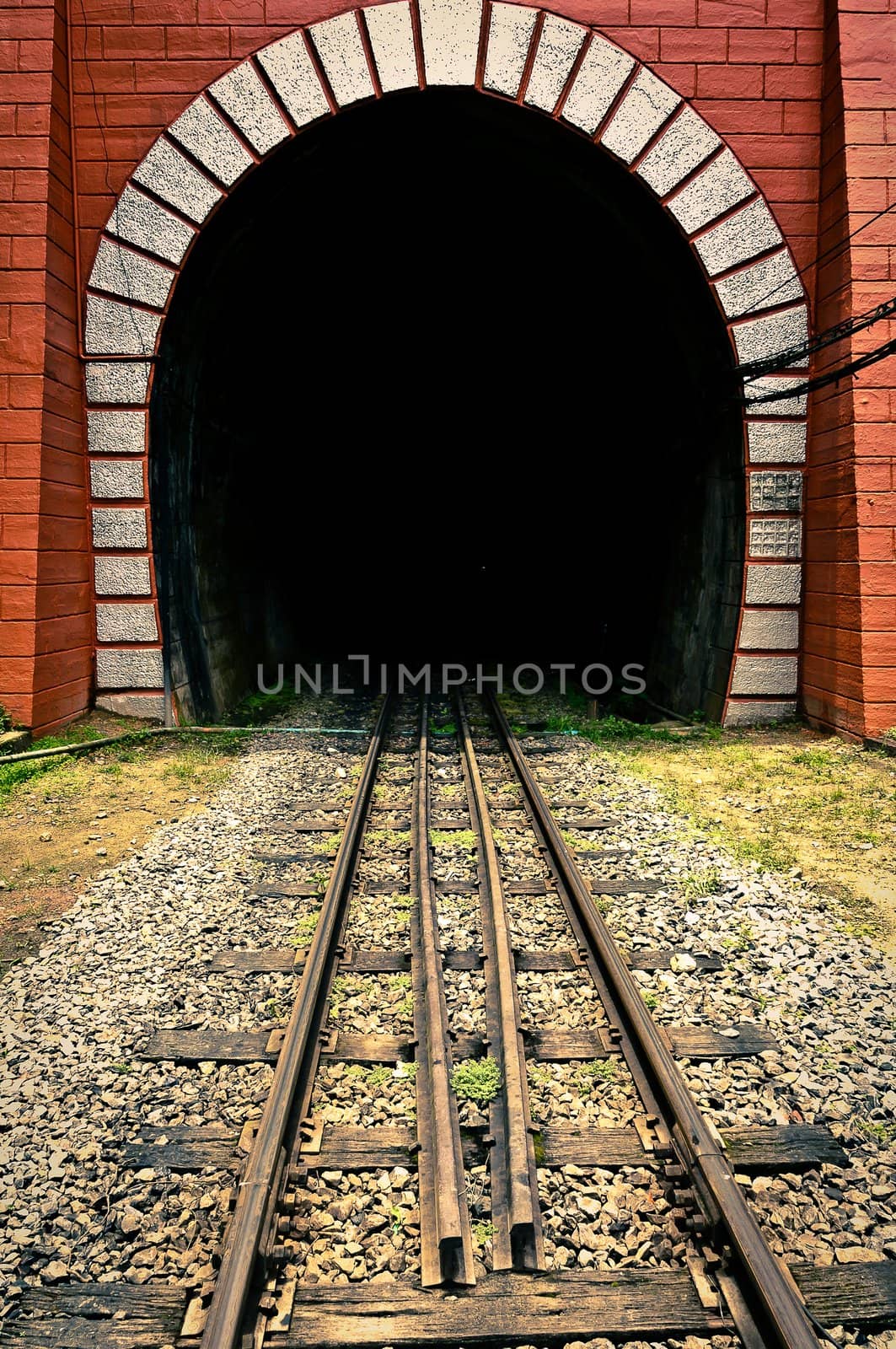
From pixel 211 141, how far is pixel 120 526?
3841 millimetres

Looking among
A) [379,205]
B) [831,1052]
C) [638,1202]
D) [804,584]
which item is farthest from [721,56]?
[638,1202]

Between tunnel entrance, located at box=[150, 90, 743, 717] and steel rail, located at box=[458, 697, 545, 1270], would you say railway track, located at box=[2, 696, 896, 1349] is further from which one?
tunnel entrance, located at box=[150, 90, 743, 717]

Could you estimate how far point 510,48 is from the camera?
852cm

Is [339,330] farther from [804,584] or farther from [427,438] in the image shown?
[804,584]

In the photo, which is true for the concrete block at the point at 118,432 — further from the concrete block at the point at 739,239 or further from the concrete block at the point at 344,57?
the concrete block at the point at 739,239

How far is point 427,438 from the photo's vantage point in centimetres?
2094

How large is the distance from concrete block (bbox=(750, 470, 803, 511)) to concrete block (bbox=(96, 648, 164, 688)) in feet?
20.6

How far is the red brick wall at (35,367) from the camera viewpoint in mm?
7961

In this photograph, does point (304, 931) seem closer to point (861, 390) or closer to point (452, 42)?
point (861, 390)

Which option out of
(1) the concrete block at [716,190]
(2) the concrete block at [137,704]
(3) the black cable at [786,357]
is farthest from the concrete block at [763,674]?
(2) the concrete block at [137,704]

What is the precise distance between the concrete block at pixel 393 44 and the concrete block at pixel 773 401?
4.49 meters

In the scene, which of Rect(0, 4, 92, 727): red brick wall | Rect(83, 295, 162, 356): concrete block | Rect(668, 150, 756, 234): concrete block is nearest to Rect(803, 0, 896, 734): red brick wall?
Rect(668, 150, 756, 234): concrete block

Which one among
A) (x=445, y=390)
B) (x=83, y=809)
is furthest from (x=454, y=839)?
(x=445, y=390)

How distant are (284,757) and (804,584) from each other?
5.56m
